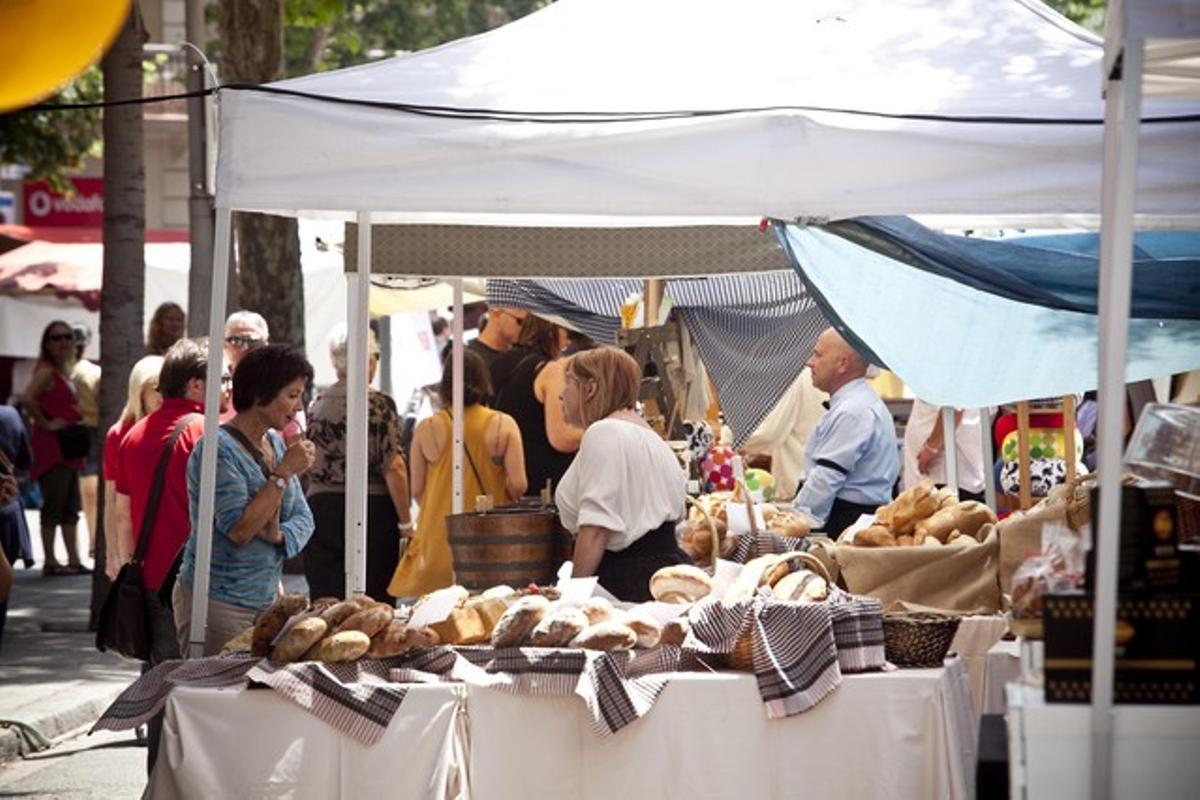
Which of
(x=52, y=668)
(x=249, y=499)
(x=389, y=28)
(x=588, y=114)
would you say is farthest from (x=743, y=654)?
(x=389, y=28)

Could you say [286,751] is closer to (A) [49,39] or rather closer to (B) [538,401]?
(A) [49,39]

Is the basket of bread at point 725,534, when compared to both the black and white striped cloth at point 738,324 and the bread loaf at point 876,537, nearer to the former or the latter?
the bread loaf at point 876,537

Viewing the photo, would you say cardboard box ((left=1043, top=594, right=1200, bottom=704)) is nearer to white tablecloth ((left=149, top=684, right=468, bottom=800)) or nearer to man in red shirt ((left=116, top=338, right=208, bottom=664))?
white tablecloth ((left=149, top=684, right=468, bottom=800))

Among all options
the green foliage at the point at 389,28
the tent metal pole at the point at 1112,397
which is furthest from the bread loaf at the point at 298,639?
the green foliage at the point at 389,28

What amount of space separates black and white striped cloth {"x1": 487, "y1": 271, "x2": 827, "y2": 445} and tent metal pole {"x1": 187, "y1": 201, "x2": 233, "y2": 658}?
17.8ft

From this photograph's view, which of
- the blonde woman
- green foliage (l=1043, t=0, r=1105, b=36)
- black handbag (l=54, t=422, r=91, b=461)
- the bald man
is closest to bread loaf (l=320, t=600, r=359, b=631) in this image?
the blonde woman

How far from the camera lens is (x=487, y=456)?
1121 cm

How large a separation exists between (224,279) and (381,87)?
882mm

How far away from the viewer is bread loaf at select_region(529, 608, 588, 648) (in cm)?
688

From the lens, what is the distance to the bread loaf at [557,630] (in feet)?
22.6

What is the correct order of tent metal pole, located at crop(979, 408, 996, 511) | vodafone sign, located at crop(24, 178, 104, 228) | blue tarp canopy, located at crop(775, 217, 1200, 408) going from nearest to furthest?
blue tarp canopy, located at crop(775, 217, 1200, 408)
tent metal pole, located at crop(979, 408, 996, 511)
vodafone sign, located at crop(24, 178, 104, 228)

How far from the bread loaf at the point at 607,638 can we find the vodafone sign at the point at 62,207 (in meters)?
38.1

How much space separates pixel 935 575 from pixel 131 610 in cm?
315

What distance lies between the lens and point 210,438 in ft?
23.9
